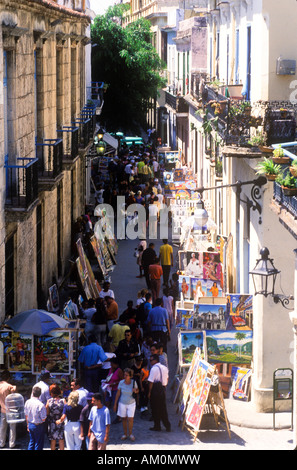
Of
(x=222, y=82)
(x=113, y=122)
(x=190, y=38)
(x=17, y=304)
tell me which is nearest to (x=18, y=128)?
(x=17, y=304)

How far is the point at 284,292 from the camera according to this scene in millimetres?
16938

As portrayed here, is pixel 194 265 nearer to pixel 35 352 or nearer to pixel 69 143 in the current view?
pixel 69 143

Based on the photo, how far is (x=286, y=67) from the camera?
17234 millimetres

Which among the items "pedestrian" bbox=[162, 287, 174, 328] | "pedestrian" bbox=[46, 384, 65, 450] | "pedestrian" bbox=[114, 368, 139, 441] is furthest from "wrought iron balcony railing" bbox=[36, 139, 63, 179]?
"pedestrian" bbox=[46, 384, 65, 450]

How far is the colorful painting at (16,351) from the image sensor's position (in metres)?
16.1

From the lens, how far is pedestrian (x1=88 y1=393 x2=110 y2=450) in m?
14.0

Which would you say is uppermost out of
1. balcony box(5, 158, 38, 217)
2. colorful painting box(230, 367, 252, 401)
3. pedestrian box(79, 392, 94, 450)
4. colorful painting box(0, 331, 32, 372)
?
balcony box(5, 158, 38, 217)

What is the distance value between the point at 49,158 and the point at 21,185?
10.3ft

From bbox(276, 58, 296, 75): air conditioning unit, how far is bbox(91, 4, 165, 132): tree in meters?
33.1

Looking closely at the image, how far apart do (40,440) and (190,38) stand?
32.4 m

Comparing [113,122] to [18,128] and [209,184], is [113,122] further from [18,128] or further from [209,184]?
[18,128]

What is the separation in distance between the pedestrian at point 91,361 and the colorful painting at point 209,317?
200 centimetres

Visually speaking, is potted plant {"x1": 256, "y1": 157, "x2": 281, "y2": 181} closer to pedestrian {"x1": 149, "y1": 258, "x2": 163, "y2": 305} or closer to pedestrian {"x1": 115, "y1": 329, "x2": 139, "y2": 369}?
pedestrian {"x1": 115, "y1": 329, "x2": 139, "y2": 369}

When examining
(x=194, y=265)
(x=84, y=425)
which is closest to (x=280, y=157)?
(x=84, y=425)
